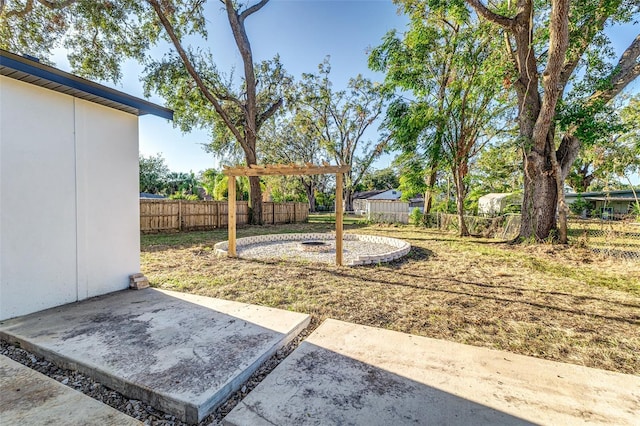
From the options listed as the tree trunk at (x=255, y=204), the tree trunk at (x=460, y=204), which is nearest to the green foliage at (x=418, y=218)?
the tree trunk at (x=460, y=204)

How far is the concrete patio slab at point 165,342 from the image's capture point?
1.88 m

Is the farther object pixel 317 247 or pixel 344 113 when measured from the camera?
pixel 344 113

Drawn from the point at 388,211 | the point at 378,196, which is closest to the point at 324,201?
the point at 378,196

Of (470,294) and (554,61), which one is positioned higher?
(554,61)

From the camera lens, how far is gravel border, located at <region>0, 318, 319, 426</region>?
5.70 feet

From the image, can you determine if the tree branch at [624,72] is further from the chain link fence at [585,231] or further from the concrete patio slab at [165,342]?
the concrete patio slab at [165,342]

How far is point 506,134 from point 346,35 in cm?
892

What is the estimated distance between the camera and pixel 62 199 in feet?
11.3

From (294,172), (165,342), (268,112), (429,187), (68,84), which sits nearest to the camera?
(165,342)

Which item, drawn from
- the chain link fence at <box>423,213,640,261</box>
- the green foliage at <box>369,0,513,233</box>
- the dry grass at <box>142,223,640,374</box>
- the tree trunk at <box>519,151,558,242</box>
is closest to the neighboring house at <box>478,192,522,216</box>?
the chain link fence at <box>423,213,640,261</box>

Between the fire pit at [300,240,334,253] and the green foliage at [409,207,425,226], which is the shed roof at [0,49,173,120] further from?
the green foliage at [409,207,425,226]

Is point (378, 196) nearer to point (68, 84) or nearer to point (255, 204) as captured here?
point (255, 204)

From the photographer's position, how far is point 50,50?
29.8 ft

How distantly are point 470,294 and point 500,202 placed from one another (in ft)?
60.1
